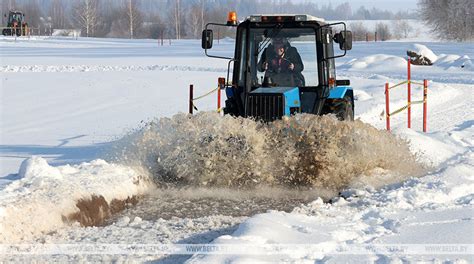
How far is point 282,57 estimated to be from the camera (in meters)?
9.12

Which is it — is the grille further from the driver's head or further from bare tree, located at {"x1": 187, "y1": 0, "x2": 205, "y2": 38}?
bare tree, located at {"x1": 187, "y1": 0, "x2": 205, "y2": 38}

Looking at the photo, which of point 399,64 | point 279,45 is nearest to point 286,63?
point 279,45

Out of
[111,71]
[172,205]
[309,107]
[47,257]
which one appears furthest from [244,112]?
[111,71]

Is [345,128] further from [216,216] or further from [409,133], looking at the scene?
[409,133]

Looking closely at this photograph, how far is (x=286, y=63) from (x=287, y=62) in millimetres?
18

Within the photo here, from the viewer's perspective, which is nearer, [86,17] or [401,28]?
[86,17]

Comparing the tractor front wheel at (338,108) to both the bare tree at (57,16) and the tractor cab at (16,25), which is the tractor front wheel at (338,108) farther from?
the bare tree at (57,16)

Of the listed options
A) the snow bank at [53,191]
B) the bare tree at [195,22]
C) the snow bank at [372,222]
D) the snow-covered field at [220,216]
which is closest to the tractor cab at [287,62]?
the snow-covered field at [220,216]

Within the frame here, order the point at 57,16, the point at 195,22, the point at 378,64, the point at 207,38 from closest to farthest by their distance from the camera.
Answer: the point at 207,38
the point at 378,64
the point at 195,22
the point at 57,16

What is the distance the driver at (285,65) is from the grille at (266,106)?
22.5 inches

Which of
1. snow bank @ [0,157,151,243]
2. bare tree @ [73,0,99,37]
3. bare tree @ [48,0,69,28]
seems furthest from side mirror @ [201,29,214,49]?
bare tree @ [48,0,69,28]

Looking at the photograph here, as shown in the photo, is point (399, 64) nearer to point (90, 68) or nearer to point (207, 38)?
point (90, 68)

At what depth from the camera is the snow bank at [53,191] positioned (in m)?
5.81

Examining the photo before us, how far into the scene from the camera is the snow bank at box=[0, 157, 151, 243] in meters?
5.81
